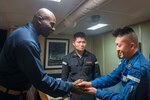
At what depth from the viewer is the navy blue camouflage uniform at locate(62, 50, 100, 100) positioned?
8.33 ft

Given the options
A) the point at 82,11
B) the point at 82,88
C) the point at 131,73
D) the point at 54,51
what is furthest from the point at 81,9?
the point at 54,51

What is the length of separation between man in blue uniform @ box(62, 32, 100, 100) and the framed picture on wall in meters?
2.13

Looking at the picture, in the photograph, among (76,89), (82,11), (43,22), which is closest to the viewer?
(43,22)

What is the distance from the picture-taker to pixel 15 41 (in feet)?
4.61

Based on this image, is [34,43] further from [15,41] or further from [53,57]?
[53,57]

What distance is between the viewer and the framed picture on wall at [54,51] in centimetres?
472

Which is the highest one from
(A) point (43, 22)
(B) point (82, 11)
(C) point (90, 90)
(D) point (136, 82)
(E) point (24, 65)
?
(B) point (82, 11)

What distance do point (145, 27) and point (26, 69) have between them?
2.52 metres

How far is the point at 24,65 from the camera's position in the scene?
138 cm

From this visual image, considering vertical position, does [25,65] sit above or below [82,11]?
below

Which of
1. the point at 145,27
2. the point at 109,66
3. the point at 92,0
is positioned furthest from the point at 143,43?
the point at 92,0

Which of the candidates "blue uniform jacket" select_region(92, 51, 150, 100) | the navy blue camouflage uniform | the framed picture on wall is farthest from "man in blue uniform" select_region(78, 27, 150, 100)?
the framed picture on wall

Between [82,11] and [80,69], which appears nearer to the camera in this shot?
[82,11]

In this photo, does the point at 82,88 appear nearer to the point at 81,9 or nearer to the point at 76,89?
the point at 76,89
